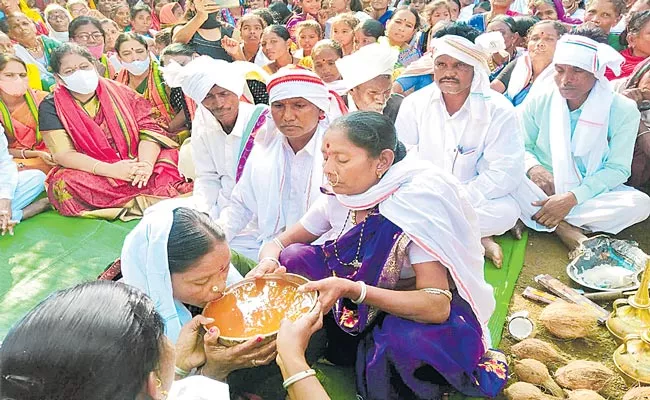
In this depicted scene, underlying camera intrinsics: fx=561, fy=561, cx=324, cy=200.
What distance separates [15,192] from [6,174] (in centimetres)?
15

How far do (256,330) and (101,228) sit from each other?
254cm

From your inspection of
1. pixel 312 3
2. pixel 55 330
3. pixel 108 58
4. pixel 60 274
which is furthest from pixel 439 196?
pixel 312 3

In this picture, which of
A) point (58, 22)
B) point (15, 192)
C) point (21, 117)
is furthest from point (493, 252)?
point (58, 22)

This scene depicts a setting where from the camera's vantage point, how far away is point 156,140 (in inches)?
183

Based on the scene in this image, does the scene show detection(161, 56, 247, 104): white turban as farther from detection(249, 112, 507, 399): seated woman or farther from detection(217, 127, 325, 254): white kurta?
detection(249, 112, 507, 399): seated woman

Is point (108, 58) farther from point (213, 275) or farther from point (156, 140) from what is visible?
point (213, 275)

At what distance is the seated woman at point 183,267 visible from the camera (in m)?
1.91

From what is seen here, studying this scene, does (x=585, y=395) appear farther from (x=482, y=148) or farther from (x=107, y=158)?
(x=107, y=158)

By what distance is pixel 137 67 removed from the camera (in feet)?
17.1

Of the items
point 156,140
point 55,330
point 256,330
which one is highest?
point 55,330

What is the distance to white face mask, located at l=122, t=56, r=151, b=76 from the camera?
521 centimetres

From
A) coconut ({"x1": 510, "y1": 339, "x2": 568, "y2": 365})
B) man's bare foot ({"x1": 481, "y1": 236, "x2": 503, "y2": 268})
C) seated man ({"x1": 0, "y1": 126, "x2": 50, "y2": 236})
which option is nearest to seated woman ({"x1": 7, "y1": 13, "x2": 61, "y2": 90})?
seated man ({"x1": 0, "y1": 126, "x2": 50, "y2": 236})

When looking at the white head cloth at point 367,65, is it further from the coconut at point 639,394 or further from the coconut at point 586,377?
the coconut at point 639,394

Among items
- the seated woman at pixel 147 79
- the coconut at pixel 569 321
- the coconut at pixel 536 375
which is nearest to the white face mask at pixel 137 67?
the seated woman at pixel 147 79
